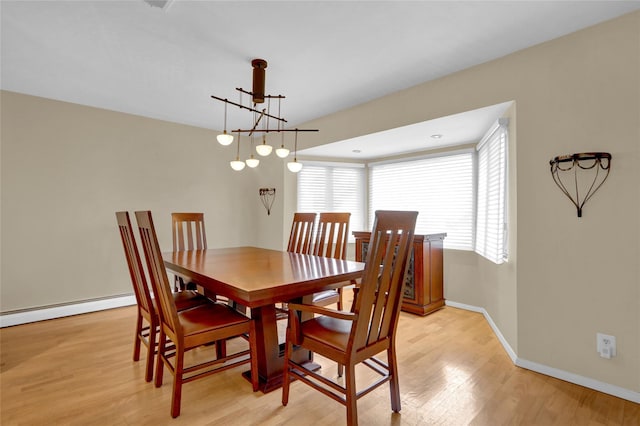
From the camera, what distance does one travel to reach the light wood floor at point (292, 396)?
5.75ft

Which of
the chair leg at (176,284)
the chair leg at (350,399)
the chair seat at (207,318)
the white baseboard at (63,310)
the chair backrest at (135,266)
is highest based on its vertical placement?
→ the chair backrest at (135,266)

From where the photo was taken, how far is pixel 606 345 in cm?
200

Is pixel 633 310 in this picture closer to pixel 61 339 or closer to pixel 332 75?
pixel 332 75

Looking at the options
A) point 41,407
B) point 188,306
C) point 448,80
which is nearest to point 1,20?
point 188,306

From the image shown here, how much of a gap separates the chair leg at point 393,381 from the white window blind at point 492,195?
1593 millimetres

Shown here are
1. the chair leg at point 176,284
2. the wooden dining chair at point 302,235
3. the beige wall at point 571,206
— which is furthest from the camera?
the wooden dining chair at point 302,235

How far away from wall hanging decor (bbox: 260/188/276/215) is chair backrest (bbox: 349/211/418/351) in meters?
3.36

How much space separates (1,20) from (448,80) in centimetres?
340

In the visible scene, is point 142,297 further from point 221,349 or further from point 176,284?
point 176,284

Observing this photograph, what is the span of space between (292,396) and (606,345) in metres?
2.04

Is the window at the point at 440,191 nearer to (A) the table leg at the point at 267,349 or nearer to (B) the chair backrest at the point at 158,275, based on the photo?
(A) the table leg at the point at 267,349

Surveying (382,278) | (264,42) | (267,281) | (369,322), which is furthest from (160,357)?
(264,42)

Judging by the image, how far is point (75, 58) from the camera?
2.57m

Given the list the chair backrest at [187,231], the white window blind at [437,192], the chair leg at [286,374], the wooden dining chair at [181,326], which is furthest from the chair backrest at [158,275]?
the white window blind at [437,192]
